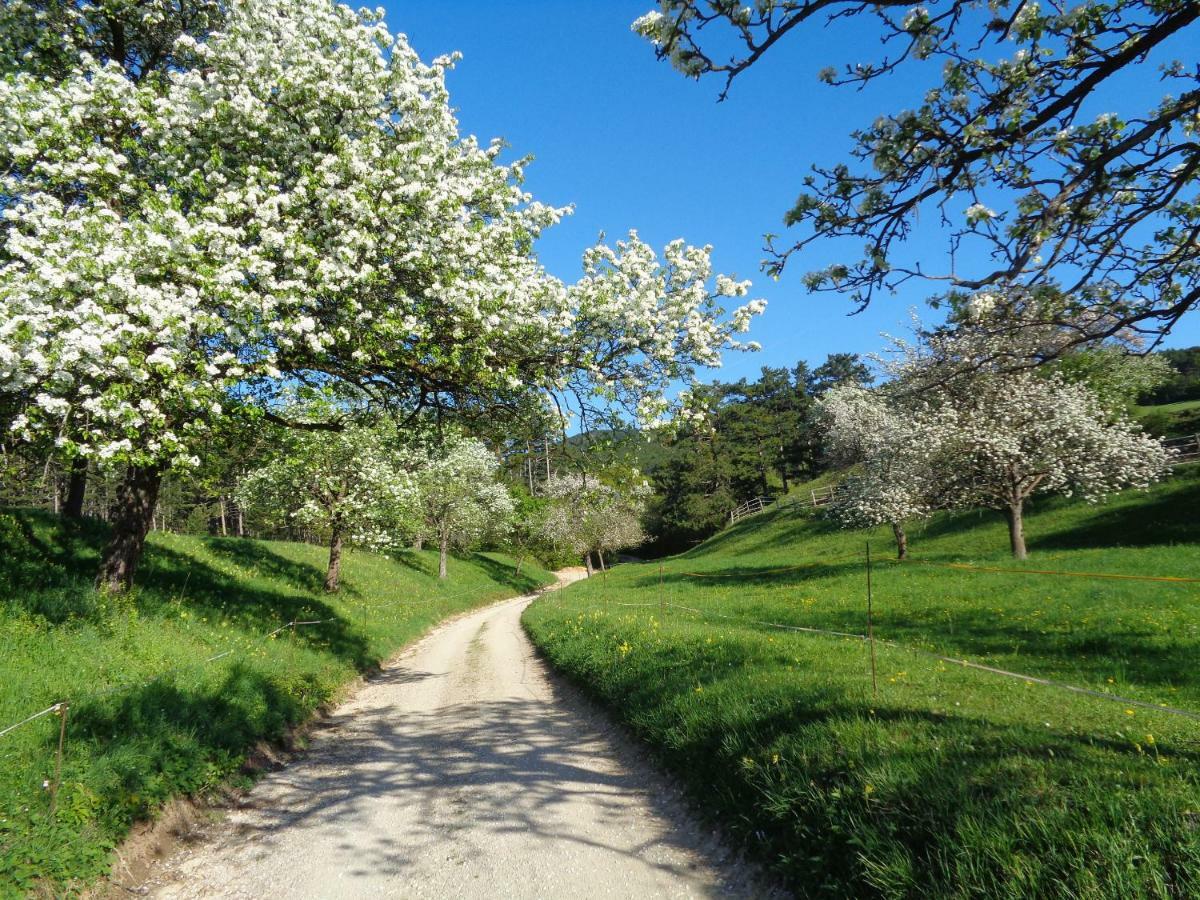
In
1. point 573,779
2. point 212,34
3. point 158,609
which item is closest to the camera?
point 573,779

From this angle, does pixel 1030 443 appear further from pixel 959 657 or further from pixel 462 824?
pixel 462 824

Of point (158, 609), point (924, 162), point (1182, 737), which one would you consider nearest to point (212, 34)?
point (158, 609)

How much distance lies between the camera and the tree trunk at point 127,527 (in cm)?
1125

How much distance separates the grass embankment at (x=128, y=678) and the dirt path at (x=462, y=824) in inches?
35.2

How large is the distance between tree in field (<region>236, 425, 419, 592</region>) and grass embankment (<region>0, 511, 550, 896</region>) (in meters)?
4.36

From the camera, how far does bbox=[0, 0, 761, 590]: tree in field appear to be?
7.47 metres

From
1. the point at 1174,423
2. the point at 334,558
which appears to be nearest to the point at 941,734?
the point at 334,558

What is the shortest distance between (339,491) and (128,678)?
15365mm

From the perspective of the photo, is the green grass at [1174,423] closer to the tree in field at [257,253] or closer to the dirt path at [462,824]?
the tree in field at [257,253]

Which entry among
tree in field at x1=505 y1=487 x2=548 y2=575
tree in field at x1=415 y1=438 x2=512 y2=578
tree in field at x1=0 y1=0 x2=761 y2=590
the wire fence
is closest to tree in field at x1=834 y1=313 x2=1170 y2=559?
the wire fence

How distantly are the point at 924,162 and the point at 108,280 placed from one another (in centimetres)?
873

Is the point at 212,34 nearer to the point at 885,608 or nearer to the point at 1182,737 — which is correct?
the point at 1182,737

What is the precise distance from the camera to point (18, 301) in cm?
694

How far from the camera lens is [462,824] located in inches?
270
